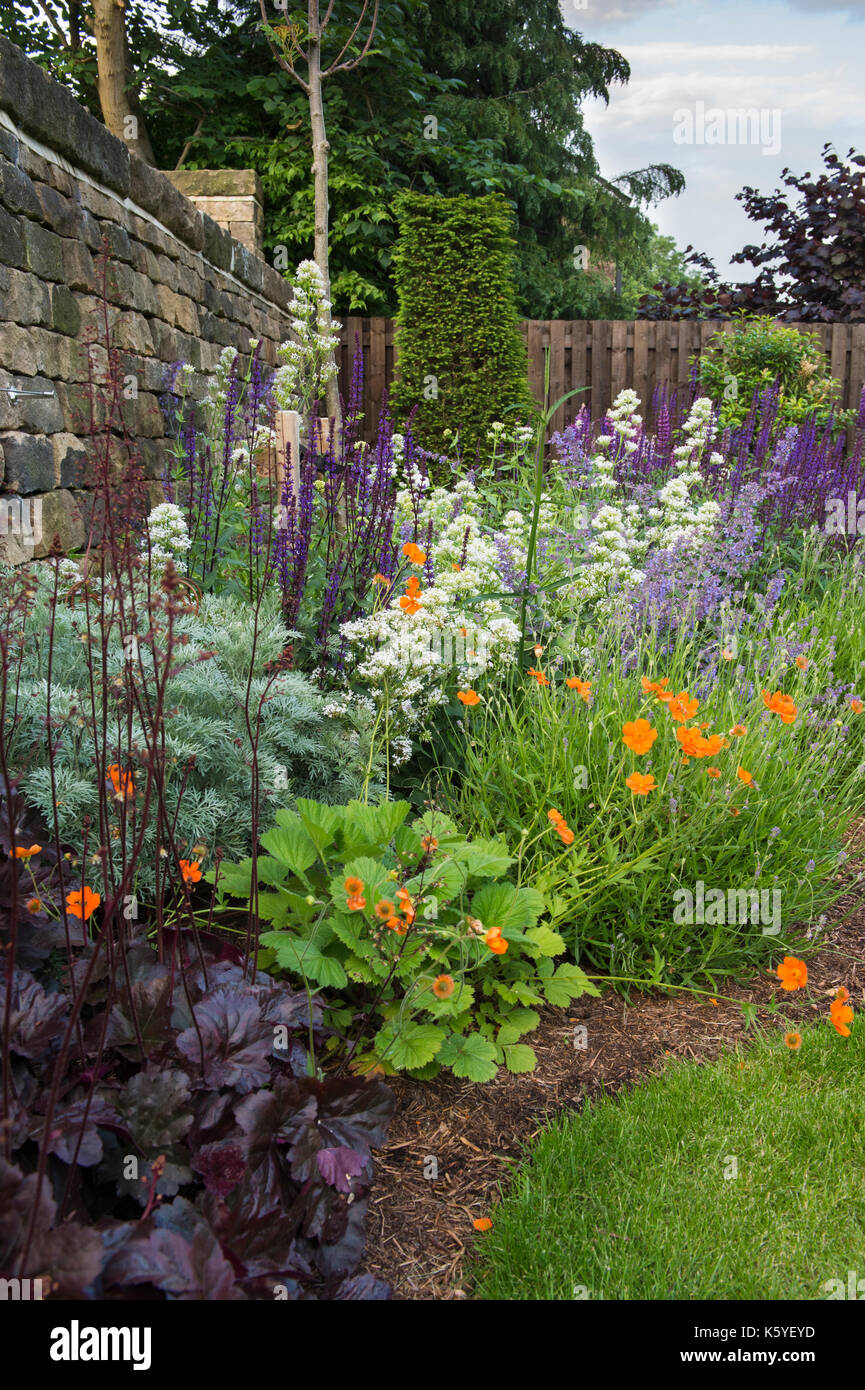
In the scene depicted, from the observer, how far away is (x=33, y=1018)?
1552 mm

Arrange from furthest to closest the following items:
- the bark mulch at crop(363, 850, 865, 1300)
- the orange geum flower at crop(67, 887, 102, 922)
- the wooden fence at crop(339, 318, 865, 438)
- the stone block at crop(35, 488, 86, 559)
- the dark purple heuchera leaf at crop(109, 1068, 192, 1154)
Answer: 1. the wooden fence at crop(339, 318, 865, 438)
2. the stone block at crop(35, 488, 86, 559)
3. the bark mulch at crop(363, 850, 865, 1300)
4. the orange geum flower at crop(67, 887, 102, 922)
5. the dark purple heuchera leaf at crop(109, 1068, 192, 1154)

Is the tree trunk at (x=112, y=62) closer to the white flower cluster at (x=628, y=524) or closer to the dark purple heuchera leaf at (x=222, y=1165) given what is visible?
the white flower cluster at (x=628, y=524)

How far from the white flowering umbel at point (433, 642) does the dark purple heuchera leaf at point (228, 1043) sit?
1.23 metres

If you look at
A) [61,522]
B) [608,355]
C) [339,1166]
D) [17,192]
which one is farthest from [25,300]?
Answer: [608,355]

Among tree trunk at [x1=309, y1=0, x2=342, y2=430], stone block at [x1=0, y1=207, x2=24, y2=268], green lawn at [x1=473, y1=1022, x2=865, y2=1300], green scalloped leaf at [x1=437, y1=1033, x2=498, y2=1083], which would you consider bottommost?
green lawn at [x1=473, y1=1022, x2=865, y2=1300]

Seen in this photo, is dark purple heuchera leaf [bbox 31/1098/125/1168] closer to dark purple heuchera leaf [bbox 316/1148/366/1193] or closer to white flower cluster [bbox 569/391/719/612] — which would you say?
dark purple heuchera leaf [bbox 316/1148/366/1193]

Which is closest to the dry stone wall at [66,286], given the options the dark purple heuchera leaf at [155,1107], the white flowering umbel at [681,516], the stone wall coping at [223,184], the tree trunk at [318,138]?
the dark purple heuchera leaf at [155,1107]

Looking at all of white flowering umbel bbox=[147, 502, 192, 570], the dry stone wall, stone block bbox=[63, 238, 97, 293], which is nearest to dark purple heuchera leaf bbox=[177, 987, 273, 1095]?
the dry stone wall

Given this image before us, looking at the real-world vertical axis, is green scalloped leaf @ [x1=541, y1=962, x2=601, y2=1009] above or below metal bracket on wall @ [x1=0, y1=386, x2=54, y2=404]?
below

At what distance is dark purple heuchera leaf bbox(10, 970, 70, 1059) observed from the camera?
151cm

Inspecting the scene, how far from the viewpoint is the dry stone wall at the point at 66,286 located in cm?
321

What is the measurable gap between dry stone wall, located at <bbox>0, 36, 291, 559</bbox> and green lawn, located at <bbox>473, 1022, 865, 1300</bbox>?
1884 millimetres
